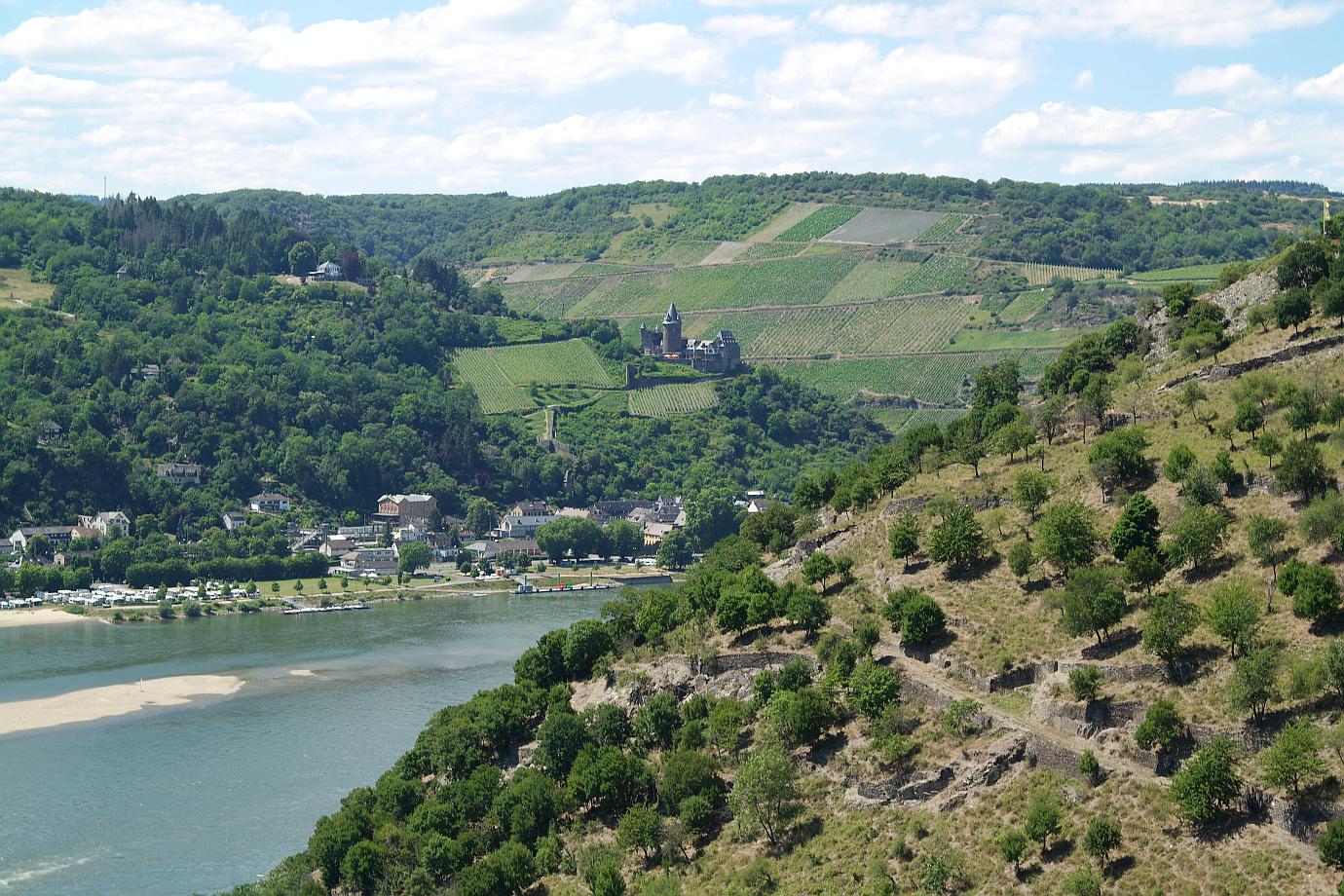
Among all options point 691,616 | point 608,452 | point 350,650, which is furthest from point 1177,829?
point 608,452

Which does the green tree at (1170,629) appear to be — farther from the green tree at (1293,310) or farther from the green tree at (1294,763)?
the green tree at (1293,310)

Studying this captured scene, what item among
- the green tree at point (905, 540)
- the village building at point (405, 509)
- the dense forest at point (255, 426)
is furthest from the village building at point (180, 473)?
the green tree at point (905, 540)

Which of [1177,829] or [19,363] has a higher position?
[19,363]

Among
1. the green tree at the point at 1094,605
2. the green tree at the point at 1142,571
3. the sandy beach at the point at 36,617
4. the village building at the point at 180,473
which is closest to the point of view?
the green tree at the point at 1094,605

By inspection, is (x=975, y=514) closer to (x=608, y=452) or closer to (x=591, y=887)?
(x=591, y=887)

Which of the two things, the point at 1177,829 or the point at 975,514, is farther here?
the point at 975,514

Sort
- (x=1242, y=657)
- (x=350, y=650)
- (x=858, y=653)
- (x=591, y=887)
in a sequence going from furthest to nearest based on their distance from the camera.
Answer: (x=350, y=650) → (x=858, y=653) → (x=591, y=887) → (x=1242, y=657)

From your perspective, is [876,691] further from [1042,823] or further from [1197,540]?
[1197,540]
